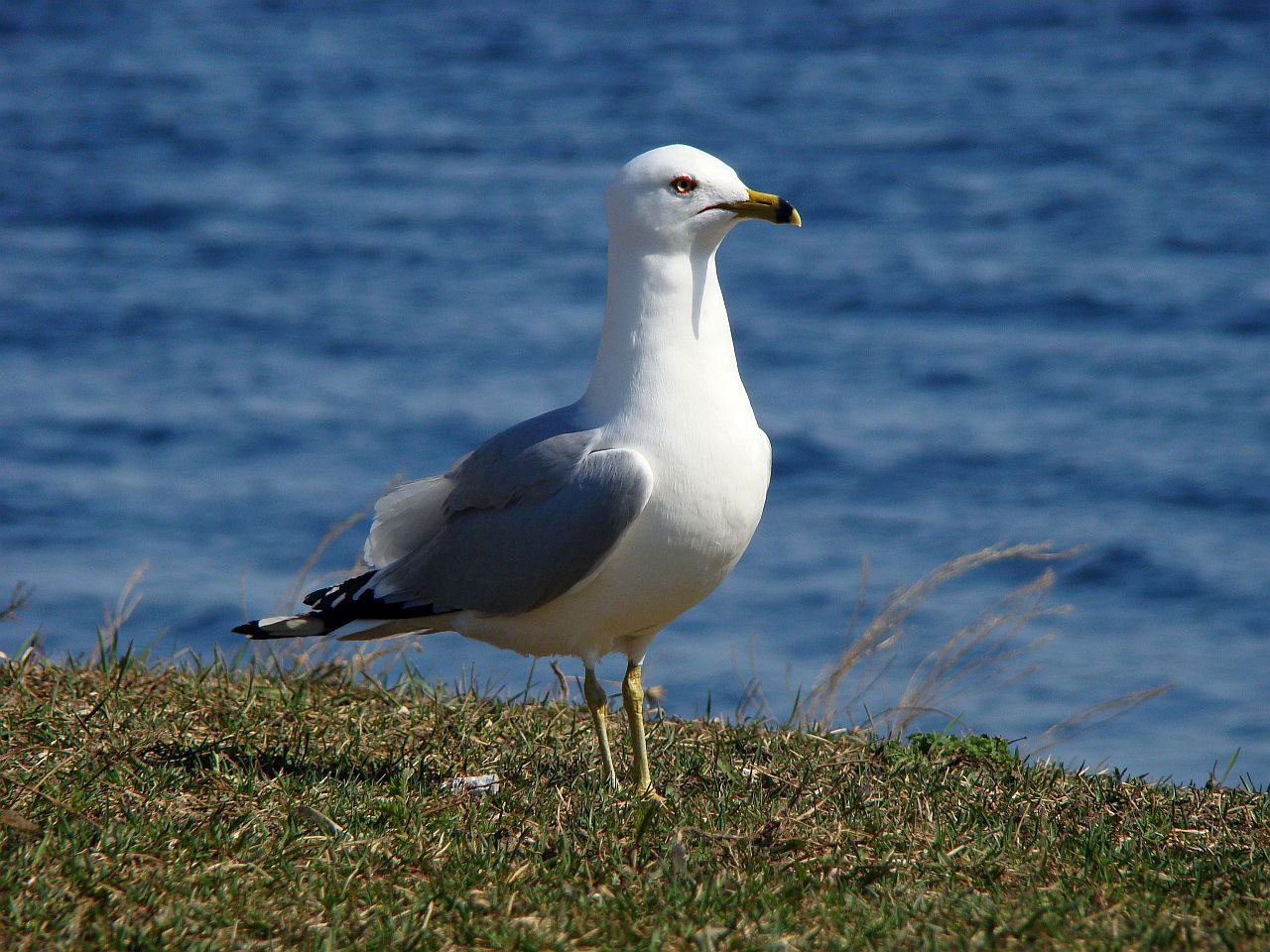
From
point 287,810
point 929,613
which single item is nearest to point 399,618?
point 287,810

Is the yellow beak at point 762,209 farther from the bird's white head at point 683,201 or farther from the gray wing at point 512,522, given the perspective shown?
the gray wing at point 512,522

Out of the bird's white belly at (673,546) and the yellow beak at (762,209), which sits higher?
the yellow beak at (762,209)

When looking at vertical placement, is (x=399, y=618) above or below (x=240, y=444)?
above

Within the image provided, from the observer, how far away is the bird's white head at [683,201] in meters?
4.28

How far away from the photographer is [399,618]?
179 inches

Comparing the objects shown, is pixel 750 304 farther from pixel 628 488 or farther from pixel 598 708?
pixel 628 488

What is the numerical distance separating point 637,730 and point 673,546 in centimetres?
59

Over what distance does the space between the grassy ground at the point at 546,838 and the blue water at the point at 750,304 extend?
1.38 m

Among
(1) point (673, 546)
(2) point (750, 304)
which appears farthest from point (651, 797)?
(2) point (750, 304)

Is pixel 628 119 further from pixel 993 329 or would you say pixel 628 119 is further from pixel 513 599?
pixel 513 599

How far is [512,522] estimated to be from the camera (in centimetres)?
434

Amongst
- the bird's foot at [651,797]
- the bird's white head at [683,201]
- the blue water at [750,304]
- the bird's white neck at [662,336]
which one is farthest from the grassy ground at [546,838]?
the bird's white head at [683,201]

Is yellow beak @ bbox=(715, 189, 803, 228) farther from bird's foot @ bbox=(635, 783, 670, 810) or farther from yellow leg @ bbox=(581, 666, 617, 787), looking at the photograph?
bird's foot @ bbox=(635, 783, 670, 810)

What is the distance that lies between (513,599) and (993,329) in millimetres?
8700
